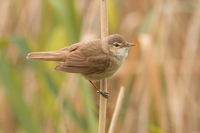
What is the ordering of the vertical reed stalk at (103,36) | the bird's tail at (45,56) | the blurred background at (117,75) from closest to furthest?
the vertical reed stalk at (103,36)
the bird's tail at (45,56)
the blurred background at (117,75)

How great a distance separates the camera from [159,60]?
2641 millimetres

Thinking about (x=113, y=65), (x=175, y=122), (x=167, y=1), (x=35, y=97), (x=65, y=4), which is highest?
(x=167, y=1)

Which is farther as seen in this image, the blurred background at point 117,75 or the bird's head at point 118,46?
the blurred background at point 117,75

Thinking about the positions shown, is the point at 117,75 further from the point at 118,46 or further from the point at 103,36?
the point at 103,36

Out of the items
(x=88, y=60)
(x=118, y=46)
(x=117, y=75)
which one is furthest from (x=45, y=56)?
(x=117, y=75)

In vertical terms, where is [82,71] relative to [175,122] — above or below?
above

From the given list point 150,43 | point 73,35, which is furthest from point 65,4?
point 150,43

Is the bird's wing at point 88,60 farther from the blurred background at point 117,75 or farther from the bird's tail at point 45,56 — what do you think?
the blurred background at point 117,75

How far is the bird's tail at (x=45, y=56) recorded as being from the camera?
1761 millimetres

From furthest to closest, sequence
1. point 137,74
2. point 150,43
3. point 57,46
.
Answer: point 137,74 → point 57,46 → point 150,43

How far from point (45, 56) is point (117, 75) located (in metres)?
1.41

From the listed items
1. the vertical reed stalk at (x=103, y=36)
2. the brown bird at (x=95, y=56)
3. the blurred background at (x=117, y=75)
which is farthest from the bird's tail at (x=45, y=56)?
the vertical reed stalk at (x=103, y=36)

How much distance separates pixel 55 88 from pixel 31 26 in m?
1.36

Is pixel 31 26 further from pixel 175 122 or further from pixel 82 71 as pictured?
pixel 175 122
